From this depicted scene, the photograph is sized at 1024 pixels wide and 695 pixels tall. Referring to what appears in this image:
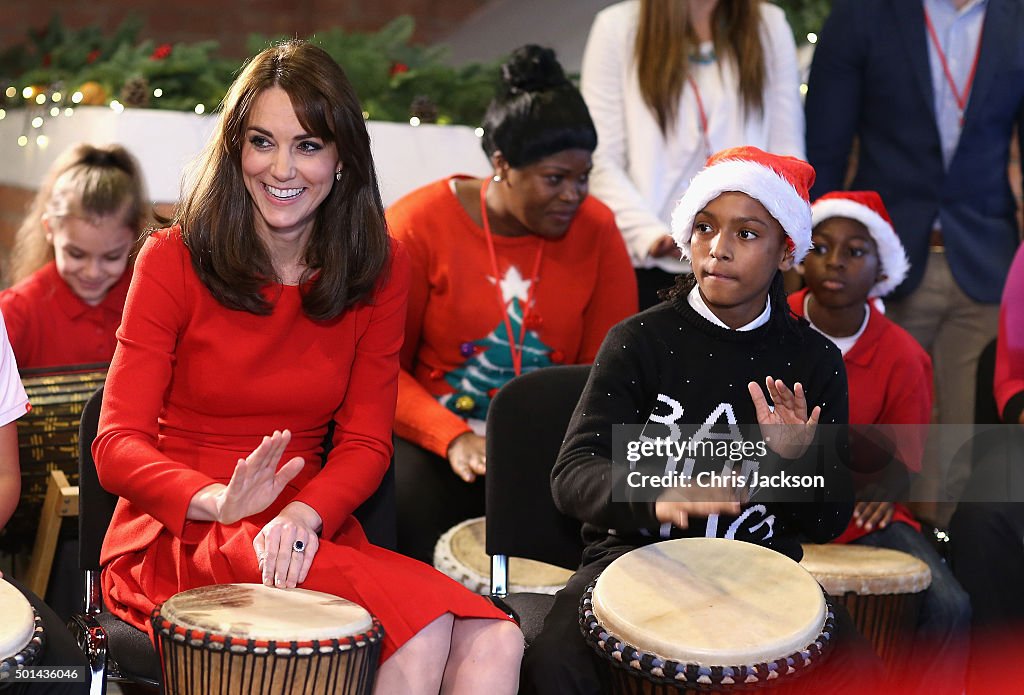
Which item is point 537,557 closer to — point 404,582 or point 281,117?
point 404,582

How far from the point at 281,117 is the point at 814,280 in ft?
4.83

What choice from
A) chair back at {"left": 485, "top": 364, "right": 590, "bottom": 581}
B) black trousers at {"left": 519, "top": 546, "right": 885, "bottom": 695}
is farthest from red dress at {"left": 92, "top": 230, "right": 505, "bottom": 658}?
chair back at {"left": 485, "top": 364, "right": 590, "bottom": 581}

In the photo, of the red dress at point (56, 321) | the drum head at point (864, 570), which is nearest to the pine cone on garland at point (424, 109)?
the red dress at point (56, 321)

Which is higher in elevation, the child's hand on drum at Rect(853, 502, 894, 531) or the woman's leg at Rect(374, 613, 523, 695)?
the child's hand on drum at Rect(853, 502, 894, 531)

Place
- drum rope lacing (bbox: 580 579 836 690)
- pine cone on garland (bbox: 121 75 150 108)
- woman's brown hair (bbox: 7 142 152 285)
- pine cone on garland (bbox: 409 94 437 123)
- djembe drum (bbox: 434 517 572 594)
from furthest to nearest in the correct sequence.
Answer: pine cone on garland (bbox: 409 94 437 123) < pine cone on garland (bbox: 121 75 150 108) < woman's brown hair (bbox: 7 142 152 285) < djembe drum (bbox: 434 517 572 594) < drum rope lacing (bbox: 580 579 836 690)

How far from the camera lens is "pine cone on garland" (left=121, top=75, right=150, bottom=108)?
4.49 meters

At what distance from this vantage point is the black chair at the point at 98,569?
2186 millimetres

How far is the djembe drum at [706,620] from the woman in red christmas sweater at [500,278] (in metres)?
0.94

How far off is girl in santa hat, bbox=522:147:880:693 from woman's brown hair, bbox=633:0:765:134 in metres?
1.13

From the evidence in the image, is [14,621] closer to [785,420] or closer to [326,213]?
[326,213]

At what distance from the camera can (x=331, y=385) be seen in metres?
2.52

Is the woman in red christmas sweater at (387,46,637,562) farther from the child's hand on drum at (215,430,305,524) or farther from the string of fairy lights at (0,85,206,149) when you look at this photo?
the string of fairy lights at (0,85,206,149)

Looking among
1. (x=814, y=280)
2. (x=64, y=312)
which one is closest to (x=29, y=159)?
(x=64, y=312)

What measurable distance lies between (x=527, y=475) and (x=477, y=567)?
12.2 inches
